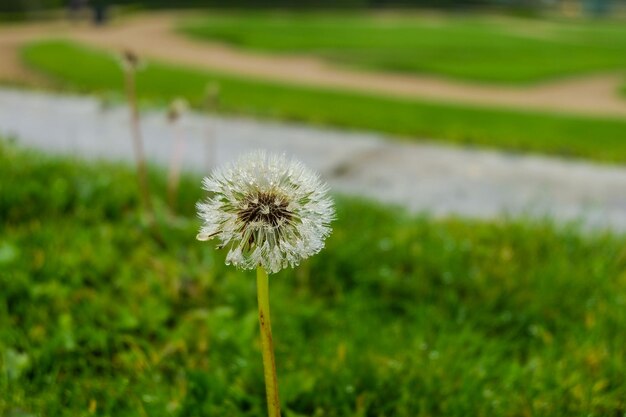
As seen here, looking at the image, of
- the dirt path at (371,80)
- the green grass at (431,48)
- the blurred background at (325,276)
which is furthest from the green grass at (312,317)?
the green grass at (431,48)

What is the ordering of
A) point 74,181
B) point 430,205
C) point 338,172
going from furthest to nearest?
point 338,172
point 430,205
point 74,181

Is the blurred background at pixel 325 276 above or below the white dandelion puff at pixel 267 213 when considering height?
below

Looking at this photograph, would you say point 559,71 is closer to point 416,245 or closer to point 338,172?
point 338,172

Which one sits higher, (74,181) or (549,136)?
(74,181)

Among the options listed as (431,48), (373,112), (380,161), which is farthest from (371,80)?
(380,161)

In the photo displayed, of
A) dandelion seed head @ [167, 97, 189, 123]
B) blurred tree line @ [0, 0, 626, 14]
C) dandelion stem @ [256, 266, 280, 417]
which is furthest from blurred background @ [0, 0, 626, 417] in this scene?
blurred tree line @ [0, 0, 626, 14]

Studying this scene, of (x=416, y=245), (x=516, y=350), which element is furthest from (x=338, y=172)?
(x=516, y=350)

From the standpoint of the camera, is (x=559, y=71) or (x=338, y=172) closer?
(x=338, y=172)

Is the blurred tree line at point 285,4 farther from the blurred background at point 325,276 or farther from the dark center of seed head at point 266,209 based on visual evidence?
the dark center of seed head at point 266,209
